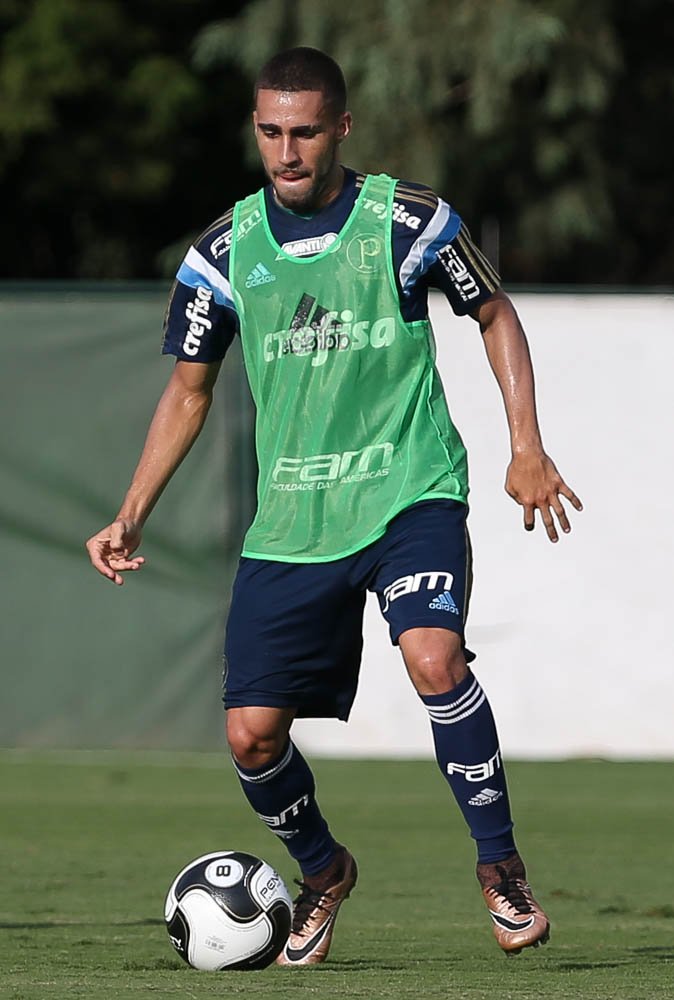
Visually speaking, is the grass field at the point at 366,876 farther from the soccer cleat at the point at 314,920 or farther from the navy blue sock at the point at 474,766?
the navy blue sock at the point at 474,766

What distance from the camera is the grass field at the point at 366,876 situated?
5.21m

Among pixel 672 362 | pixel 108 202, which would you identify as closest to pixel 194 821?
pixel 672 362

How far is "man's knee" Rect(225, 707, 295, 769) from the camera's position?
5.71 m

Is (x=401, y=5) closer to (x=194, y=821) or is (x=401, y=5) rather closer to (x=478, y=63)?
(x=478, y=63)

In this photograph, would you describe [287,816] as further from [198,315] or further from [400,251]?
[400,251]

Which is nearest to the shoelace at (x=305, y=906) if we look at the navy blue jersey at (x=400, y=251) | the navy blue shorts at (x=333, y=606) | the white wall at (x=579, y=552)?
the navy blue shorts at (x=333, y=606)

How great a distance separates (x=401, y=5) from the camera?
1927 centimetres

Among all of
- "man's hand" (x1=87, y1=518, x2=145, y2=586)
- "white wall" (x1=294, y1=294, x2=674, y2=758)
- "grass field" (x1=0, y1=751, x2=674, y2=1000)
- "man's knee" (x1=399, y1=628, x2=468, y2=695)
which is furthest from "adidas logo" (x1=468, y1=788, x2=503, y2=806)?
"white wall" (x1=294, y1=294, x2=674, y2=758)

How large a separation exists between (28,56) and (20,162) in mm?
1446

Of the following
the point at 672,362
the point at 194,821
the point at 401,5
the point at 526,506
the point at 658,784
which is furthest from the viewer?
the point at 401,5

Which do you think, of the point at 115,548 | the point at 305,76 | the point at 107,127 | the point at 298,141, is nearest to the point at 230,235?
the point at 298,141

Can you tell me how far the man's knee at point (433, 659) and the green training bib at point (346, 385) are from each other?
31 centimetres

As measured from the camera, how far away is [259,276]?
18.7 feet

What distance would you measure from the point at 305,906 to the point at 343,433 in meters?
1.27
